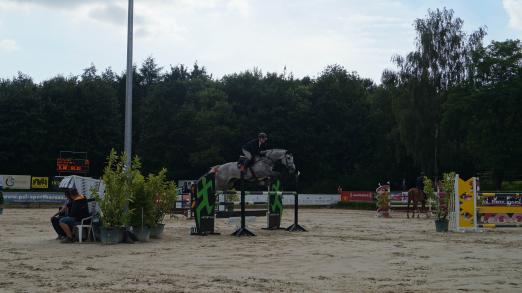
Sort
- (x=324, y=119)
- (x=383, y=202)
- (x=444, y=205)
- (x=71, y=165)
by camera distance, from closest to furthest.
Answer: (x=444, y=205)
(x=383, y=202)
(x=71, y=165)
(x=324, y=119)

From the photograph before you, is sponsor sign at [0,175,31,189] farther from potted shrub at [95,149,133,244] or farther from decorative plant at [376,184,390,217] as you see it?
potted shrub at [95,149,133,244]

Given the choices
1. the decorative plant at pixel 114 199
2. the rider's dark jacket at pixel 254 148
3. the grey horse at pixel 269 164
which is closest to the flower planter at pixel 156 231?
the decorative plant at pixel 114 199

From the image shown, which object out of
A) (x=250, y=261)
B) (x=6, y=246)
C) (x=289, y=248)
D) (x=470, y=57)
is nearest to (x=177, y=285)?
(x=250, y=261)

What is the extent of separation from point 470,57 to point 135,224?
40.4m

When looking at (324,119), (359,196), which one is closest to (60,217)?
(359,196)

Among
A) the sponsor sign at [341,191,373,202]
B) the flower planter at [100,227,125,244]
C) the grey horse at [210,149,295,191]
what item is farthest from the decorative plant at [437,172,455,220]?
the sponsor sign at [341,191,373,202]

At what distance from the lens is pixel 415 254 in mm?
11234

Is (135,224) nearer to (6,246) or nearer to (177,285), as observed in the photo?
(6,246)

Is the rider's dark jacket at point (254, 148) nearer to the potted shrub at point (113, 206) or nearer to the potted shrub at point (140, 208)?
the potted shrub at point (140, 208)

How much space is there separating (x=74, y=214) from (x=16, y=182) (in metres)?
32.2

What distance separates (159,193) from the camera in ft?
49.2

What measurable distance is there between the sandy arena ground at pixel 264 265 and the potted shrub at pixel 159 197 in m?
0.86

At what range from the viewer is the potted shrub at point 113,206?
1326cm

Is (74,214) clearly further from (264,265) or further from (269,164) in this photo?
(264,265)
